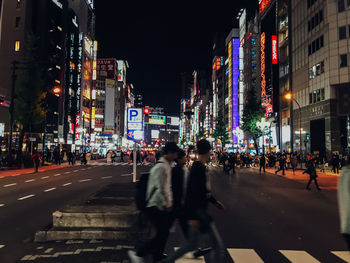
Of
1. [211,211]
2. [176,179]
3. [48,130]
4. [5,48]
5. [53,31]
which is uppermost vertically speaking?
[53,31]

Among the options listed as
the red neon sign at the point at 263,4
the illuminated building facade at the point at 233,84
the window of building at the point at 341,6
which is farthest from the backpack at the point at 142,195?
the illuminated building facade at the point at 233,84

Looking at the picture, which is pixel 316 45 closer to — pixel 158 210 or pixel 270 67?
pixel 270 67

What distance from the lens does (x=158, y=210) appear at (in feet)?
15.3

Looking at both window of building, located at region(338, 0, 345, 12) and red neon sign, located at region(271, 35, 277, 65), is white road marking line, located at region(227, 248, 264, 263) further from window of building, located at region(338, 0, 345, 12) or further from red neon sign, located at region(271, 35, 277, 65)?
red neon sign, located at region(271, 35, 277, 65)

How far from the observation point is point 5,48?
5978cm

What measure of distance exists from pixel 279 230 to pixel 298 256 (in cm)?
207

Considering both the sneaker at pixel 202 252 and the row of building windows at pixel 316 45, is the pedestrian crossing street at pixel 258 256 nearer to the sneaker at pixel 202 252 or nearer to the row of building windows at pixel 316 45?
the sneaker at pixel 202 252

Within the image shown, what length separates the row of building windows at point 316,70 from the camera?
42.4 m

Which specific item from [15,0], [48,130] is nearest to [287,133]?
[48,130]

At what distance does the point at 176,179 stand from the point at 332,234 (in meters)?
4.69

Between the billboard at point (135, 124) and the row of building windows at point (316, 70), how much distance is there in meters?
35.8

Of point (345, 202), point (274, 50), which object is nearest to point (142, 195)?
point (345, 202)

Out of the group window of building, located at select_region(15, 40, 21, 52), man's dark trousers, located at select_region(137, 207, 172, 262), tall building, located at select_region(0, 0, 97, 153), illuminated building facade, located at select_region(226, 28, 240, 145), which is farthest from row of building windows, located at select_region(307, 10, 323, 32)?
window of building, located at select_region(15, 40, 21, 52)

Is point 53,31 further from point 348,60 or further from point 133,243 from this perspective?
point 133,243
